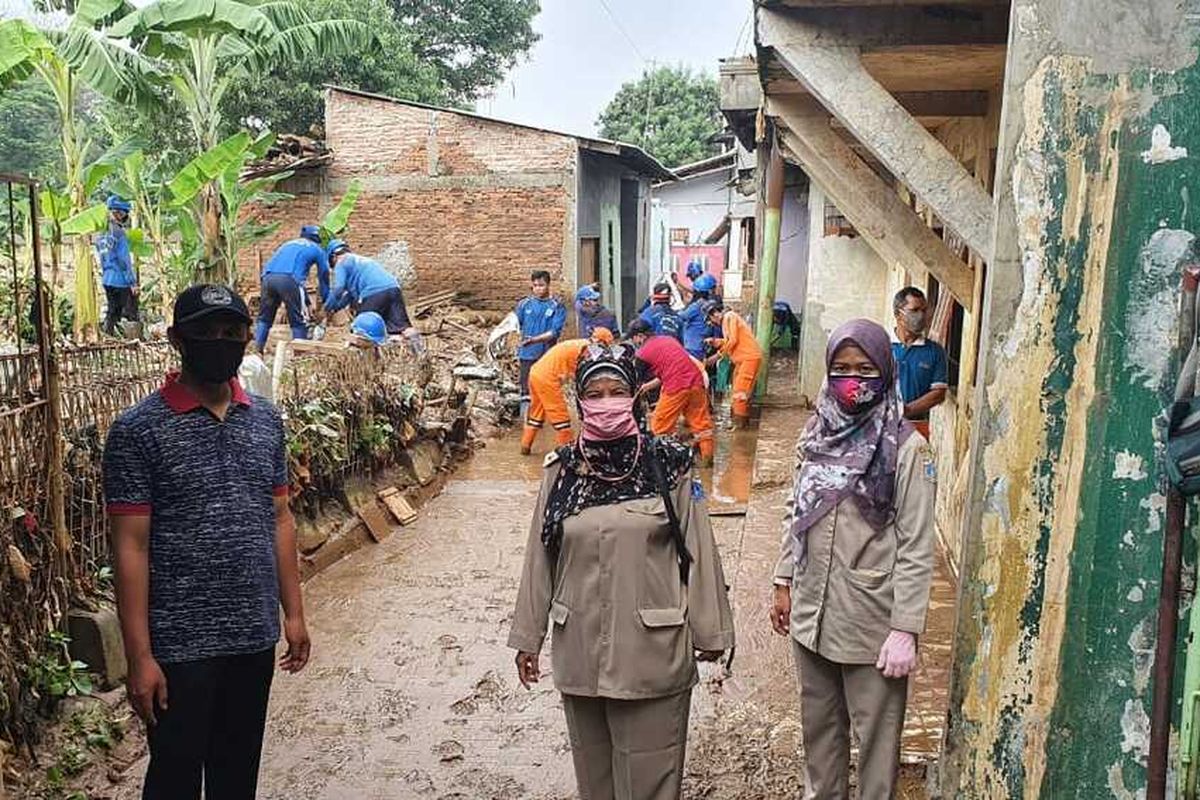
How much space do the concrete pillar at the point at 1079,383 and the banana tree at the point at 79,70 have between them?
24.2ft

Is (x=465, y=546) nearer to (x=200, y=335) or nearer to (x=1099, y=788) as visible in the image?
(x=200, y=335)

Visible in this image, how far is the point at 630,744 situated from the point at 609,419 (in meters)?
0.95

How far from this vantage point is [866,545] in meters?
2.94

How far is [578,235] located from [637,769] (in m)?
14.2

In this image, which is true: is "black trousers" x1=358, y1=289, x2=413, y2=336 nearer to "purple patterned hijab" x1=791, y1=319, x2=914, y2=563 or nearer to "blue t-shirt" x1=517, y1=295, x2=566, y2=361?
"blue t-shirt" x1=517, y1=295, x2=566, y2=361

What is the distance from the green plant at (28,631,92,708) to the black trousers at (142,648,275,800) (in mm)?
1486

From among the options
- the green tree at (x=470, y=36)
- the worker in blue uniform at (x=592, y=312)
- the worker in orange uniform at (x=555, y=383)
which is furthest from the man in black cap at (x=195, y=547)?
the green tree at (x=470, y=36)

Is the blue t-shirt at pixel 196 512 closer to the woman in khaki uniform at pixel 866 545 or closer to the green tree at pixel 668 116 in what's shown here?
the woman in khaki uniform at pixel 866 545

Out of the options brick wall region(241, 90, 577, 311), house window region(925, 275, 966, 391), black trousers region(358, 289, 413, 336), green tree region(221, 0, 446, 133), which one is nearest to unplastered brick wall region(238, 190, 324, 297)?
brick wall region(241, 90, 577, 311)

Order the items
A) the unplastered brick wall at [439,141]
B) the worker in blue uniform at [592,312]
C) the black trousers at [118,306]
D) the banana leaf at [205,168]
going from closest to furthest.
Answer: the banana leaf at [205,168] < the worker in blue uniform at [592,312] < the black trousers at [118,306] < the unplastered brick wall at [439,141]

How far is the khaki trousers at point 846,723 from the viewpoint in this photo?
297 cm

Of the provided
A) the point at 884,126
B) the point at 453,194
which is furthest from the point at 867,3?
the point at 453,194

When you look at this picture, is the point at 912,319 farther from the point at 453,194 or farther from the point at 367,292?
the point at 453,194

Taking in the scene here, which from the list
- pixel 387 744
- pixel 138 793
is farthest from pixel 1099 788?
pixel 138 793
